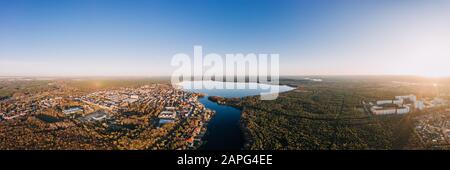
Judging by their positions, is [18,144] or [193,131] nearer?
[18,144]

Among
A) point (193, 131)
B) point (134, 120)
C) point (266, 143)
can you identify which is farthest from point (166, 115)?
point (266, 143)

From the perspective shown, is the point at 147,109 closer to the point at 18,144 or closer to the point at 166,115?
the point at 166,115

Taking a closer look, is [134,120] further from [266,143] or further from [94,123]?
[266,143]

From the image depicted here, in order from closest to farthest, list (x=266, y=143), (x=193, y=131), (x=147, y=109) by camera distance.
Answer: (x=266, y=143) → (x=193, y=131) → (x=147, y=109)
